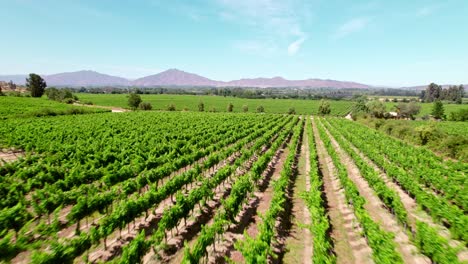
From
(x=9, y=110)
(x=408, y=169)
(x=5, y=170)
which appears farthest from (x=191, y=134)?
(x=9, y=110)

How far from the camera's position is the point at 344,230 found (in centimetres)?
1137

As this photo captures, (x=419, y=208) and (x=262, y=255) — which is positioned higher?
(x=262, y=255)

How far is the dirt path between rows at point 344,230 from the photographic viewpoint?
31.1ft

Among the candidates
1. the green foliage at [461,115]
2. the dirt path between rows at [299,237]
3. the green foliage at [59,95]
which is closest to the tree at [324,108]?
the green foliage at [461,115]

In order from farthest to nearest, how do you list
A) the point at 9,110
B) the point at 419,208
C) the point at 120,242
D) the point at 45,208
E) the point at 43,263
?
the point at 9,110
the point at 419,208
the point at 45,208
the point at 120,242
the point at 43,263

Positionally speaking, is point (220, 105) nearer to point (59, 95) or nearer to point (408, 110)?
point (59, 95)

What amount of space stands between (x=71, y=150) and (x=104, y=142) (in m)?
3.77

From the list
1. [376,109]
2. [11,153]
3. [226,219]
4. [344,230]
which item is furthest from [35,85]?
[376,109]

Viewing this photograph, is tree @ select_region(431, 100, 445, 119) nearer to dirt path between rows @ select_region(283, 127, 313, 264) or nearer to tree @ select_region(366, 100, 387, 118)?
tree @ select_region(366, 100, 387, 118)

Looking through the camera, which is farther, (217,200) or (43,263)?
(217,200)

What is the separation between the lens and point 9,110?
173ft

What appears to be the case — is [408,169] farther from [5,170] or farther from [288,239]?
[5,170]

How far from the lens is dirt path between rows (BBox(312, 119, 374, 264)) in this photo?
9484 millimetres

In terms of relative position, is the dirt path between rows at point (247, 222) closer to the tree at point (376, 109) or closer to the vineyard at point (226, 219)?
the vineyard at point (226, 219)
